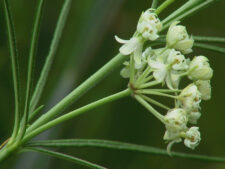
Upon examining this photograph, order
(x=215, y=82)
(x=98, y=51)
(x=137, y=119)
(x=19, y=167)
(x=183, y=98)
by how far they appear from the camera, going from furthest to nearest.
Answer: (x=215, y=82)
(x=137, y=119)
(x=98, y=51)
(x=19, y=167)
(x=183, y=98)

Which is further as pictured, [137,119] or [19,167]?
[137,119]

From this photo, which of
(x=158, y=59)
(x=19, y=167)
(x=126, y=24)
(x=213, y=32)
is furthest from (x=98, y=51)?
(x=158, y=59)

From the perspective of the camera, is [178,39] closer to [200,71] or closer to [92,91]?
[200,71]

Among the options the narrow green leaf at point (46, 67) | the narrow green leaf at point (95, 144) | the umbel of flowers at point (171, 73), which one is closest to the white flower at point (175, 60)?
the umbel of flowers at point (171, 73)

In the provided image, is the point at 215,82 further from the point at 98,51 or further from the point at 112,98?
the point at 112,98

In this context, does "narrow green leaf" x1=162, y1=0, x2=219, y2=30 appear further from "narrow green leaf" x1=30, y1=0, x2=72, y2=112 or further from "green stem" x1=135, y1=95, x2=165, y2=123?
"narrow green leaf" x1=30, y1=0, x2=72, y2=112

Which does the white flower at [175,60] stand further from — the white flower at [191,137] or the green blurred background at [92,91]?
the green blurred background at [92,91]
